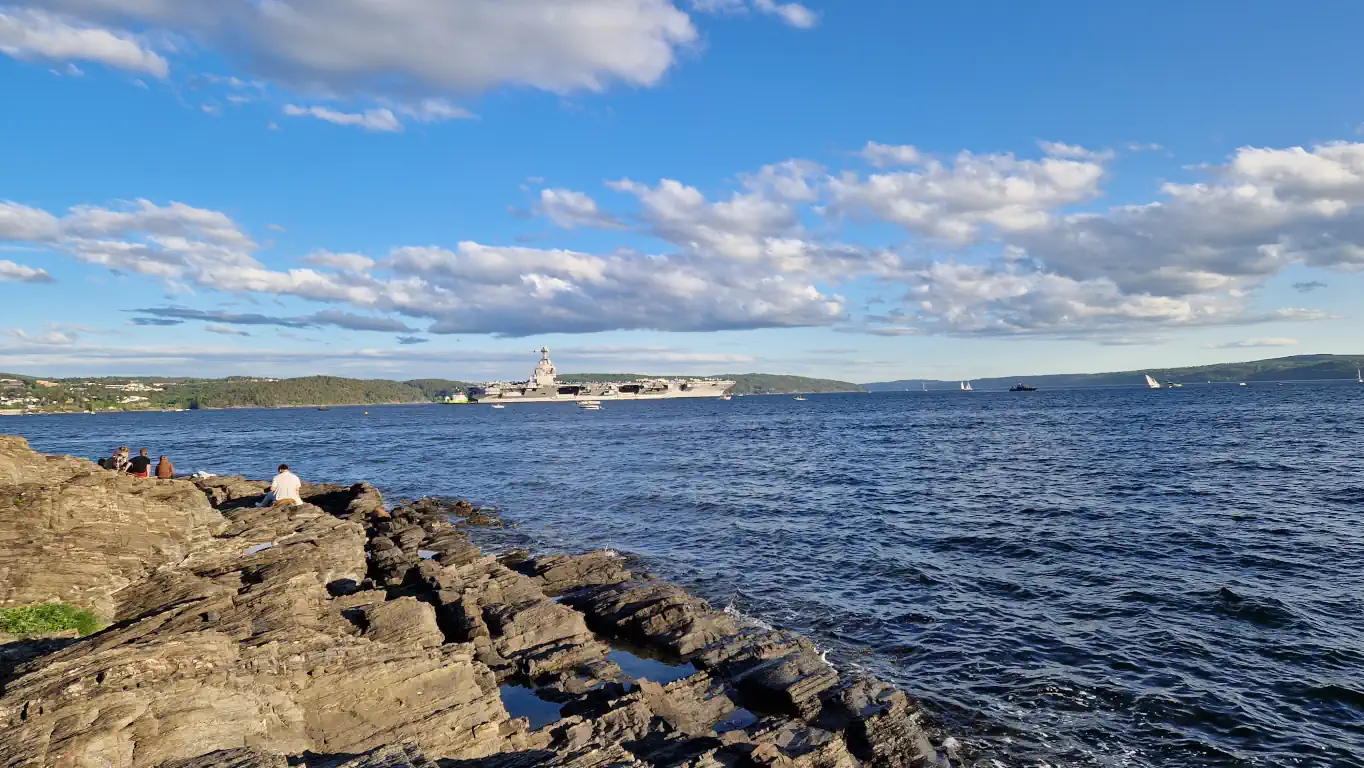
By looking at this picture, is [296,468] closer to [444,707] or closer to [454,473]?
[454,473]

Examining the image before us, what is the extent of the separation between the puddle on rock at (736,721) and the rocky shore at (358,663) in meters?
0.06

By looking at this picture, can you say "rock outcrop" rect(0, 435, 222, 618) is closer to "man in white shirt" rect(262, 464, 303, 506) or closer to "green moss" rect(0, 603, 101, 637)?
"green moss" rect(0, 603, 101, 637)

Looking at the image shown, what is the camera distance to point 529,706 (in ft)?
44.4

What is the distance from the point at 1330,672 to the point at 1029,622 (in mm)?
5868

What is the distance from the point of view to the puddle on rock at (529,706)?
13.0 m

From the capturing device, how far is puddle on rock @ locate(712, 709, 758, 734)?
12.7 meters

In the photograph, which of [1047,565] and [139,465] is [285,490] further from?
[1047,565]

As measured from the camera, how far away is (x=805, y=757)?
10648mm

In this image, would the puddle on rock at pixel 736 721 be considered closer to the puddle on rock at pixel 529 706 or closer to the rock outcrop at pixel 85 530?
the puddle on rock at pixel 529 706

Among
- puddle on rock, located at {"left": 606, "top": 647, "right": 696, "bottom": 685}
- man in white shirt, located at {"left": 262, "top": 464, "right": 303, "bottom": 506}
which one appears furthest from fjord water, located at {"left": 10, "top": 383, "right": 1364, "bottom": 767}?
man in white shirt, located at {"left": 262, "top": 464, "right": 303, "bottom": 506}

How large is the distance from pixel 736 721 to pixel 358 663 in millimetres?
6851

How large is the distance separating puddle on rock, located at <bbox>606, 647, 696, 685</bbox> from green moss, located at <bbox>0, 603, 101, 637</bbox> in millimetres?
10366

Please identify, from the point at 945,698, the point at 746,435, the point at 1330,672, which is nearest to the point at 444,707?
the point at 945,698

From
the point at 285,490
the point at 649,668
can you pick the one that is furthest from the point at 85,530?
the point at 649,668
